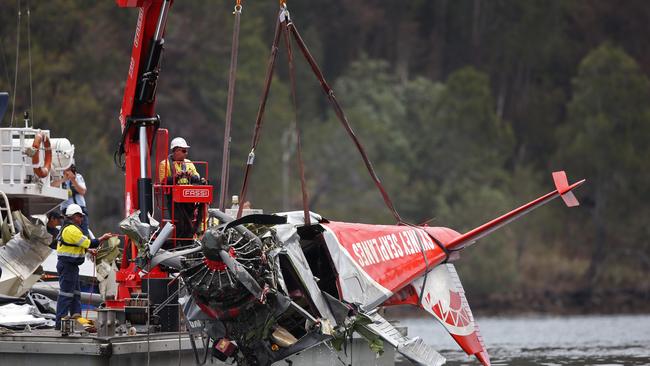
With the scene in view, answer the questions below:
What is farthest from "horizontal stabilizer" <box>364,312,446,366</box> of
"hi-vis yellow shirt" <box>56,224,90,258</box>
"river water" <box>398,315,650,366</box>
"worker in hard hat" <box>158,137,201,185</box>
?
"river water" <box>398,315,650,366</box>

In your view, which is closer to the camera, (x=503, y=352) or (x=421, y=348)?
(x=421, y=348)

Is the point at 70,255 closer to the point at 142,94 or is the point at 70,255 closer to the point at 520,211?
the point at 142,94

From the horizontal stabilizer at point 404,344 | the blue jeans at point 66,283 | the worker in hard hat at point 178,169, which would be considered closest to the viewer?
the horizontal stabilizer at point 404,344

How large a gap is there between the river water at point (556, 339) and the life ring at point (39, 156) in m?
8.15

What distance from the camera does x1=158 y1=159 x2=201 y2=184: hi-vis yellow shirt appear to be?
17609 mm

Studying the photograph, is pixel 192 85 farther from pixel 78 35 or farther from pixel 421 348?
pixel 421 348

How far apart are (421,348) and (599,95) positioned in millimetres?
40275

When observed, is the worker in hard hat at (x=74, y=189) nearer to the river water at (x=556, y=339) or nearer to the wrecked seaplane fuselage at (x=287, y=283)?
the wrecked seaplane fuselage at (x=287, y=283)

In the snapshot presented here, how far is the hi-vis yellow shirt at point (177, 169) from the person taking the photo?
57.8 ft

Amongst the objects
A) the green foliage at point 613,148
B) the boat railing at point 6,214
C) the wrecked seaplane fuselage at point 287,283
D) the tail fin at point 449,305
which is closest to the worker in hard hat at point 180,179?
the wrecked seaplane fuselage at point 287,283

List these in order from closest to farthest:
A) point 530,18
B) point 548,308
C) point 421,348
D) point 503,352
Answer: point 421,348 → point 503,352 → point 548,308 → point 530,18

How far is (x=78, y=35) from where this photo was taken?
51844 millimetres

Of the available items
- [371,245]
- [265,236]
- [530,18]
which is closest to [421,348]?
[371,245]

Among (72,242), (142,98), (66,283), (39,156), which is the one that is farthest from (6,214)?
(72,242)
